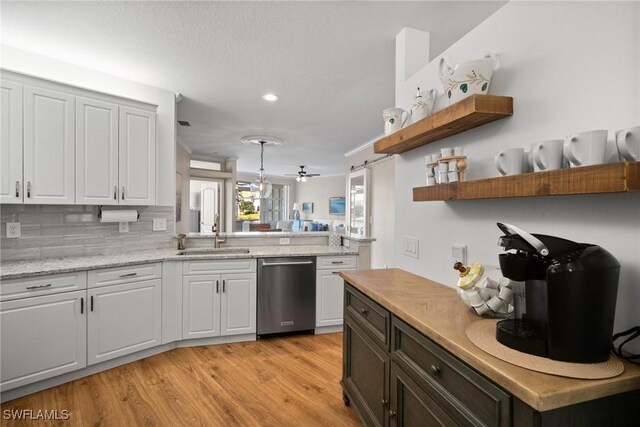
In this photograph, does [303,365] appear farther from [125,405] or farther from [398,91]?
[398,91]

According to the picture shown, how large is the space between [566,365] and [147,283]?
114 inches

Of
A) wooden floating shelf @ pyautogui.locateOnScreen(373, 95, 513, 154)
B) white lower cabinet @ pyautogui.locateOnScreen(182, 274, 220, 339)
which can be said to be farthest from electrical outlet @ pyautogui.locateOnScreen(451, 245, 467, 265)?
white lower cabinet @ pyautogui.locateOnScreen(182, 274, 220, 339)

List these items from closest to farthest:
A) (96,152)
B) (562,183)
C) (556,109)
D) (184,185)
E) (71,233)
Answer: (562,183), (556,109), (96,152), (71,233), (184,185)

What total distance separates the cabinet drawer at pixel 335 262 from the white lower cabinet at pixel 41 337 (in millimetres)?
2034

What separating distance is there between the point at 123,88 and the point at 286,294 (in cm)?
260

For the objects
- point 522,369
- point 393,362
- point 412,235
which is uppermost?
point 412,235

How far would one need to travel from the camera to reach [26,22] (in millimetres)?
2092

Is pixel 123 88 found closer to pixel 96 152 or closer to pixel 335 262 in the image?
pixel 96 152

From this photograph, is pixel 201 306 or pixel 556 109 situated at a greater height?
pixel 556 109

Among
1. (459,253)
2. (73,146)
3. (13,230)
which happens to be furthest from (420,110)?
(13,230)

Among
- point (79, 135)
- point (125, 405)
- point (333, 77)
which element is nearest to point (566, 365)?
point (125, 405)

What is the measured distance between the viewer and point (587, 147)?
3.00 ft

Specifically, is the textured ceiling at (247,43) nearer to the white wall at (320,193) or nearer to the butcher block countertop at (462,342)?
the butcher block countertop at (462,342)

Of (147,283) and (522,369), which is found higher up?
(522,369)
